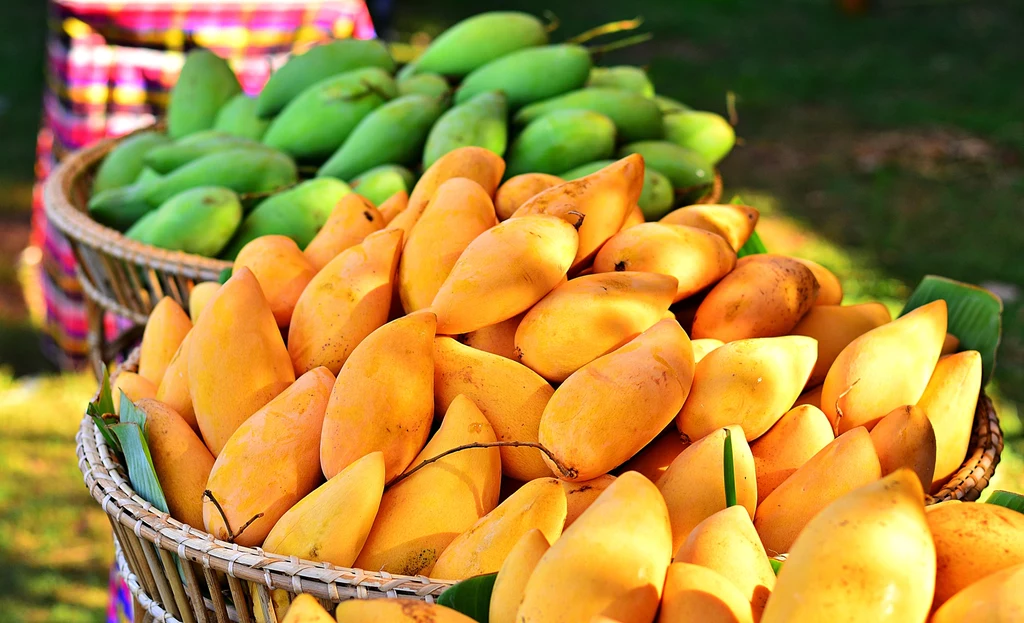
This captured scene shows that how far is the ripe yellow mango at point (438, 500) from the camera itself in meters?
0.69

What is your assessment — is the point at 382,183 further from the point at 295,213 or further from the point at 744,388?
the point at 744,388

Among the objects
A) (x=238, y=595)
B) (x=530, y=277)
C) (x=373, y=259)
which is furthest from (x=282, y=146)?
(x=238, y=595)

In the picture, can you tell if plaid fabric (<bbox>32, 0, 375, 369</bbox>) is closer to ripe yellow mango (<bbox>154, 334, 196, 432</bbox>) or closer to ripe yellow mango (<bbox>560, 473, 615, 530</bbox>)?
ripe yellow mango (<bbox>154, 334, 196, 432</bbox>)

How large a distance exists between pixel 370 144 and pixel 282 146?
20 centimetres

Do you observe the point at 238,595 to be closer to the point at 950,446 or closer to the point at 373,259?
the point at 373,259

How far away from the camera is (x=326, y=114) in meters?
1.45

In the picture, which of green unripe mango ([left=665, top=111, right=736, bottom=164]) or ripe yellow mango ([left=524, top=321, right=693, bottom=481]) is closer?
ripe yellow mango ([left=524, top=321, right=693, bottom=481])

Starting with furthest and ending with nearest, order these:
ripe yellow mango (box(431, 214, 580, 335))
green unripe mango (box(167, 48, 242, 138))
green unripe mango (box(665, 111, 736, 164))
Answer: green unripe mango (box(167, 48, 242, 138)) → green unripe mango (box(665, 111, 736, 164)) → ripe yellow mango (box(431, 214, 580, 335))

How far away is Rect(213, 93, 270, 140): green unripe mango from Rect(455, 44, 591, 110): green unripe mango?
0.37 metres

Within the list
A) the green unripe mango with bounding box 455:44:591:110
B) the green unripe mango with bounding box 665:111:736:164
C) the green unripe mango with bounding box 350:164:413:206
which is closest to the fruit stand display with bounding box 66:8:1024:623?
the green unripe mango with bounding box 350:164:413:206

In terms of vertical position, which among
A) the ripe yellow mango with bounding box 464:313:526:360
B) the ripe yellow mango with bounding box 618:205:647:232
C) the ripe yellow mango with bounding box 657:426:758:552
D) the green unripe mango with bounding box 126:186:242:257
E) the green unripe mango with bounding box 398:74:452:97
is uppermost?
the ripe yellow mango with bounding box 618:205:647:232

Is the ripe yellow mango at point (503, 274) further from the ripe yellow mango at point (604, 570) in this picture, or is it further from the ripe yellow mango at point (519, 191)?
the ripe yellow mango at point (604, 570)

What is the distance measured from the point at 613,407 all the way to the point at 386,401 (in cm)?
18

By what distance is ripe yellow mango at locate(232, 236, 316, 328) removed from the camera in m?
0.90
